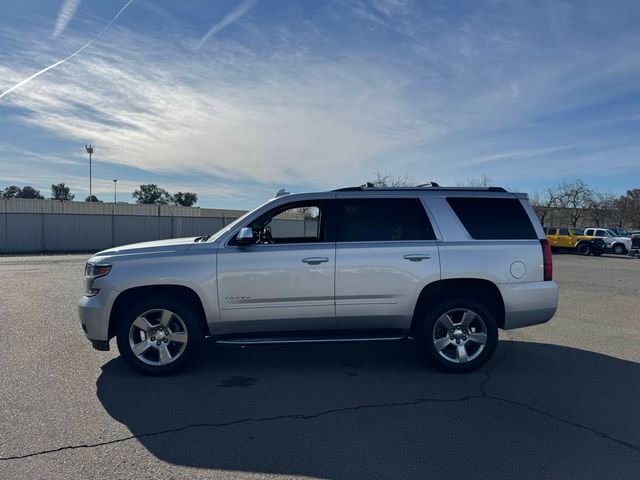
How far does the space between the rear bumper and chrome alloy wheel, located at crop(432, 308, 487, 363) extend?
1.28 ft

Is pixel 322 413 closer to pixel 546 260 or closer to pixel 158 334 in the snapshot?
pixel 158 334

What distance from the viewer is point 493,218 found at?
17.6ft

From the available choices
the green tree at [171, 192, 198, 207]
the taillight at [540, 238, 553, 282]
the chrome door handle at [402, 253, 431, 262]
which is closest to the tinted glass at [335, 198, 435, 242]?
the chrome door handle at [402, 253, 431, 262]

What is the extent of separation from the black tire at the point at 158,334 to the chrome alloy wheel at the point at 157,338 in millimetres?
10

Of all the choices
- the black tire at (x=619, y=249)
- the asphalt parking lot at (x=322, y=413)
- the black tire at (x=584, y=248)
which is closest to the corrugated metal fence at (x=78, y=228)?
the asphalt parking lot at (x=322, y=413)

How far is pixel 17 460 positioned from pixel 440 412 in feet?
10.9

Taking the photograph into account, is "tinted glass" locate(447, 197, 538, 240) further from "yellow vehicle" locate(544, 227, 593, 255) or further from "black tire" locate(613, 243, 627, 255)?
"black tire" locate(613, 243, 627, 255)

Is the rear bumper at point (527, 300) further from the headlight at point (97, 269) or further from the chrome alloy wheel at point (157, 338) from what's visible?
Answer: the headlight at point (97, 269)

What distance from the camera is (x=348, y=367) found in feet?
17.6

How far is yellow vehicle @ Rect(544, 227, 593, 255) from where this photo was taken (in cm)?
3080

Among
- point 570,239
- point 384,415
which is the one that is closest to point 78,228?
point 384,415

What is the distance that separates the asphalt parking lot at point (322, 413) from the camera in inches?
129

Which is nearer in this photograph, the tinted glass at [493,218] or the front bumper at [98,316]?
the front bumper at [98,316]

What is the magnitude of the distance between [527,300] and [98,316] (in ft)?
15.3
